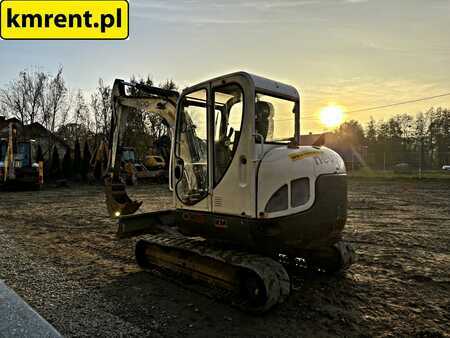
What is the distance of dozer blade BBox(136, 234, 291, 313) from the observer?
3.84m

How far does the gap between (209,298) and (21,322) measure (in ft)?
6.52

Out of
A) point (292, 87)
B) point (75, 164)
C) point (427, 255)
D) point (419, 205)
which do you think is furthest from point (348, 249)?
point (75, 164)

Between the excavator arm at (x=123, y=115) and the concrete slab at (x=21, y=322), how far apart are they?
2.32 meters

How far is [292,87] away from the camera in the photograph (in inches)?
203

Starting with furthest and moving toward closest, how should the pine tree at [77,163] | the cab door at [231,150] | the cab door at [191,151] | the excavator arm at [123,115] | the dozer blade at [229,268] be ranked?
the pine tree at [77,163]
the excavator arm at [123,115]
the cab door at [191,151]
the cab door at [231,150]
the dozer blade at [229,268]

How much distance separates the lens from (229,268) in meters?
4.26

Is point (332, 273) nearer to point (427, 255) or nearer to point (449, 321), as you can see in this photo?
point (449, 321)

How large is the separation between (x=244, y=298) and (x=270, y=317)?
412mm

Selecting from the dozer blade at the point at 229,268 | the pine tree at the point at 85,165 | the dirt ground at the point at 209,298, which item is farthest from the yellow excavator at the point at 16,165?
the dozer blade at the point at 229,268

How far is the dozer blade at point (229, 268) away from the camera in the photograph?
3.84 metres

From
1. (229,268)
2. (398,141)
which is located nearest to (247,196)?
(229,268)

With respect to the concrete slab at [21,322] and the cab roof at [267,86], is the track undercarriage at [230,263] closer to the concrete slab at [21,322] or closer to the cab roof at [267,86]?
the concrete slab at [21,322]

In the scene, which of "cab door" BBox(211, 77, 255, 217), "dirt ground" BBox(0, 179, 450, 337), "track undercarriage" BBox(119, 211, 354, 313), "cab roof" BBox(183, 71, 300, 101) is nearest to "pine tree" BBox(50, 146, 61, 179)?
"dirt ground" BBox(0, 179, 450, 337)

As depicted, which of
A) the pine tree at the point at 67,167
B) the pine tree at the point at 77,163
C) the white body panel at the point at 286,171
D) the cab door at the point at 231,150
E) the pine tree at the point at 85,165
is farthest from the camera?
the pine tree at the point at 77,163
